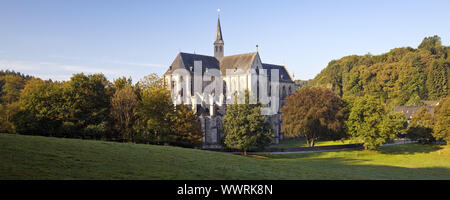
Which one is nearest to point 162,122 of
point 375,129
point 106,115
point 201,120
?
point 106,115

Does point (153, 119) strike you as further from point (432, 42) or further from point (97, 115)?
point (432, 42)

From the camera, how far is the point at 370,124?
4584cm

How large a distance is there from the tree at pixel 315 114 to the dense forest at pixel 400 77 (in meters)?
46.5

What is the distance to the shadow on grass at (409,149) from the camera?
47312mm

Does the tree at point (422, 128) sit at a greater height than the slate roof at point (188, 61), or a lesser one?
lesser

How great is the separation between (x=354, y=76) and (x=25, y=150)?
341 ft

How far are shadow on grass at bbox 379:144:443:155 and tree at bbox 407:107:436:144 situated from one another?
163cm

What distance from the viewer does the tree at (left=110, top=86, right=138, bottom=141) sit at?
37.2 metres

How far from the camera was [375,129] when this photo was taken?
149 feet

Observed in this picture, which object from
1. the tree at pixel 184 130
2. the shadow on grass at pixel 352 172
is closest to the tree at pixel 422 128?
the shadow on grass at pixel 352 172

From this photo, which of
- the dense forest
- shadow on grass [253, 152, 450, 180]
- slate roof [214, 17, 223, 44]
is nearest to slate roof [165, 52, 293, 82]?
slate roof [214, 17, 223, 44]

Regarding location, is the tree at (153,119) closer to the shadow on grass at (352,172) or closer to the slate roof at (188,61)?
the shadow on grass at (352,172)

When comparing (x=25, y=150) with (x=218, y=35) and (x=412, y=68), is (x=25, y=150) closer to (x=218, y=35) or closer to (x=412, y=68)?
(x=218, y=35)
